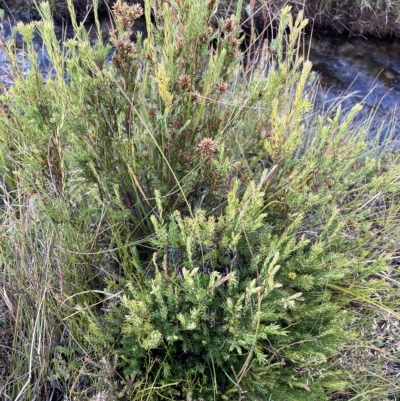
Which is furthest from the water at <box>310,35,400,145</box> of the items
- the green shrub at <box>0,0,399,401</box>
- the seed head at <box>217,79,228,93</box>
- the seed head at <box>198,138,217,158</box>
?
the seed head at <box>198,138,217,158</box>

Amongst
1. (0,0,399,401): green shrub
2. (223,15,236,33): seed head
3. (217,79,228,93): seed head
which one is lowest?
(0,0,399,401): green shrub

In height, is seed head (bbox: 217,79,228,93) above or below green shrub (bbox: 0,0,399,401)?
above

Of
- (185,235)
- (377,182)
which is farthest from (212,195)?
(377,182)

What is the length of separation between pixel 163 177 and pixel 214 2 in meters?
0.59

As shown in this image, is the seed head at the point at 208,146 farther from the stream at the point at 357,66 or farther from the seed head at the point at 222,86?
the stream at the point at 357,66

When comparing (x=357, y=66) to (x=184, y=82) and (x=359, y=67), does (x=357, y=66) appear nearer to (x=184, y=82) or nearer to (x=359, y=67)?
(x=359, y=67)

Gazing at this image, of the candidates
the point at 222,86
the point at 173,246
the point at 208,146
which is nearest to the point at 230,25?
the point at 222,86

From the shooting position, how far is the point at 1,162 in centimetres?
200

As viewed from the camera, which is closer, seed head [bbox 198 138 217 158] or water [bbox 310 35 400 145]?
seed head [bbox 198 138 217 158]

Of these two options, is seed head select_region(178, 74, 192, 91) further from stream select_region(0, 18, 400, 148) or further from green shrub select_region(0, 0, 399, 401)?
stream select_region(0, 18, 400, 148)

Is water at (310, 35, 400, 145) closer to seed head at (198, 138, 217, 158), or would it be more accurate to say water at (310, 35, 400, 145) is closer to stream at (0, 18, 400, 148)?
stream at (0, 18, 400, 148)

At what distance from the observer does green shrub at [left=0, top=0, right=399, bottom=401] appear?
1258mm

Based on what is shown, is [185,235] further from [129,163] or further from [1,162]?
[1,162]

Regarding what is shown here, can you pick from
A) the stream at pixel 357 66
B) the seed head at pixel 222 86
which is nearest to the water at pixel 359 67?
the stream at pixel 357 66
